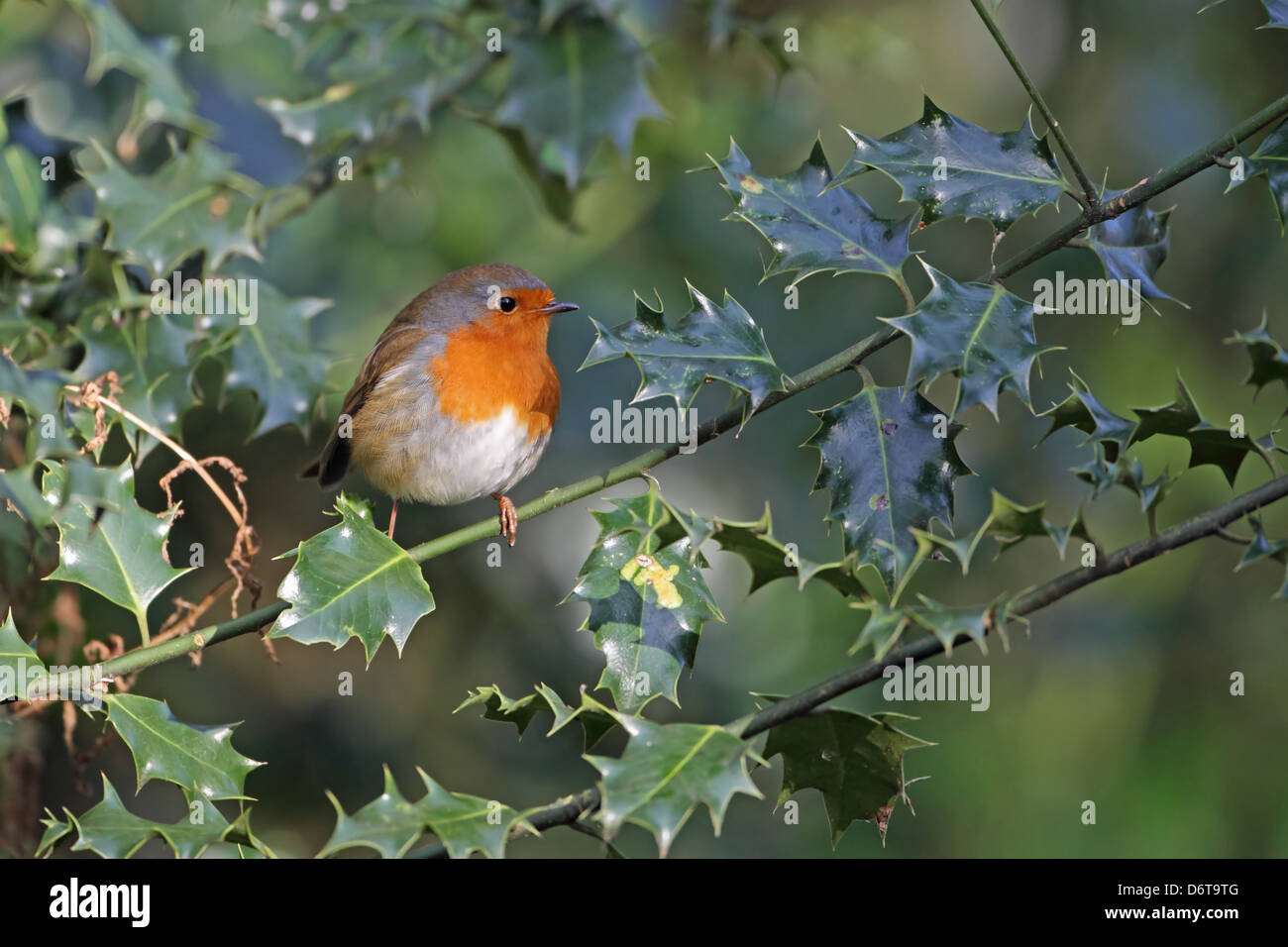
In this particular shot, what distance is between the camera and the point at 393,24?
10.5 ft

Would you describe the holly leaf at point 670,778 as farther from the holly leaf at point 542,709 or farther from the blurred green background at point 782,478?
the blurred green background at point 782,478

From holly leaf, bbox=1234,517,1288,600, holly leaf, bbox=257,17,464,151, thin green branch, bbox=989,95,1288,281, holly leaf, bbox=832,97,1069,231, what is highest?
holly leaf, bbox=257,17,464,151

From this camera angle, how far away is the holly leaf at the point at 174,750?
209 centimetres

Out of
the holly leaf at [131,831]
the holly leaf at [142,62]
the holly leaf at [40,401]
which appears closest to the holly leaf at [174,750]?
the holly leaf at [131,831]

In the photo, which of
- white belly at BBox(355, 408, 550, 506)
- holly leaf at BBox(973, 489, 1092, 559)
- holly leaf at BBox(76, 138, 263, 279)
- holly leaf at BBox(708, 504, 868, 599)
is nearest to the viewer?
holly leaf at BBox(973, 489, 1092, 559)

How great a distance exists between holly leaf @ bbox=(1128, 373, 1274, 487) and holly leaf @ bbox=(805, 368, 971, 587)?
282 millimetres

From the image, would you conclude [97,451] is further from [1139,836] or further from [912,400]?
[1139,836]

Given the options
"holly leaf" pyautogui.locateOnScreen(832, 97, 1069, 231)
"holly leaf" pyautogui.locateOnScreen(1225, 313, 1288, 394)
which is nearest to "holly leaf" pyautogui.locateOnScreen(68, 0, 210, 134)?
"holly leaf" pyautogui.locateOnScreen(832, 97, 1069, 231)

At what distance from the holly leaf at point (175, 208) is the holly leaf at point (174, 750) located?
3.92 feet

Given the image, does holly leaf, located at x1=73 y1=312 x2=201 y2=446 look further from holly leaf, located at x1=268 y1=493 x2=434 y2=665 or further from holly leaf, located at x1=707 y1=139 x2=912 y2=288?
holly leaf, located at x1=707 y1=139 x2=912 y2=288

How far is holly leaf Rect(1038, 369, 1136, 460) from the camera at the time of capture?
6.16 feet

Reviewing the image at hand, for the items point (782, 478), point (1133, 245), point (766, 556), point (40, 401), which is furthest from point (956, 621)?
point (782, 478)

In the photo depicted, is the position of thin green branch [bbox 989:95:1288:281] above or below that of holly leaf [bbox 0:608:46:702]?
above

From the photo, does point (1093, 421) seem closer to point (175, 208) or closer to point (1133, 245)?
point (1133, 245)
